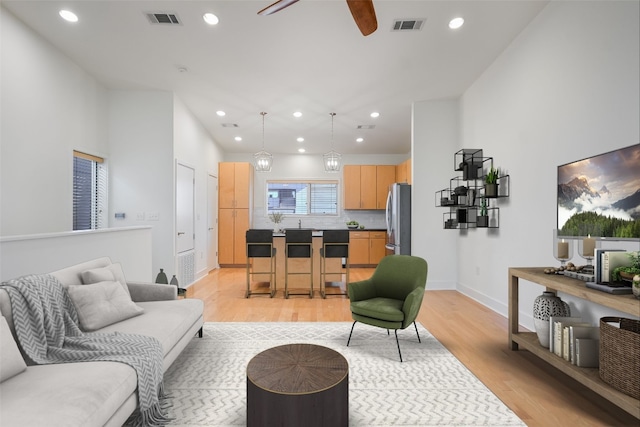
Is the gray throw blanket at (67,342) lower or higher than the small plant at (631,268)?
lower

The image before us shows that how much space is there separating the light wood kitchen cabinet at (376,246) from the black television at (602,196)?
5052 millimetres

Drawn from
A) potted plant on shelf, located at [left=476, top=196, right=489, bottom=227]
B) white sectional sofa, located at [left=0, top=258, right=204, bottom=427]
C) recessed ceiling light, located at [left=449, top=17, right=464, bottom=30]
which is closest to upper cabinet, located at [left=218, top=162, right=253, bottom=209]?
potted plant on shelf, located at [left=476, top=196, right=489, bottom=227]

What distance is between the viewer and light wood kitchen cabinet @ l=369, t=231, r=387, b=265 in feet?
26.0

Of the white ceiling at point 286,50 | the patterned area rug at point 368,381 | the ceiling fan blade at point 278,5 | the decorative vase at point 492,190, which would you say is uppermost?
the white ceiling at point 286,50

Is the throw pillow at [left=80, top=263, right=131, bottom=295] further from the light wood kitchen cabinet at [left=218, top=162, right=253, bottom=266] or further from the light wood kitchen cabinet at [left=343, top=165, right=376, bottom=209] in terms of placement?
the light wood kitchen cabinet at [left=343, top=165, right=376, bottom=209]

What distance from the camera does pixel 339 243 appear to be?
513 centimetres

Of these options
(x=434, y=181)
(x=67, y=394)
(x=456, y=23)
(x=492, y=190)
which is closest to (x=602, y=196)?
(x=492, y=190)

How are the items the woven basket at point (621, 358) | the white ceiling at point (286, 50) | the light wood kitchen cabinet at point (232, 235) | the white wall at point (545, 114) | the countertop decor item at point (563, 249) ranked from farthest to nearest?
the light wood kitchen cabinet at point (232, 235) → the white ceiling at point (286, 50) → the countertop decor item at point (563, 249) → the white wall at point (545, 114) → the woven basket at point (621, 358)

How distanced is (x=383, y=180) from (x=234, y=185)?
145 inches

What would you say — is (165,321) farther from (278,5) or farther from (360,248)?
(360,248)

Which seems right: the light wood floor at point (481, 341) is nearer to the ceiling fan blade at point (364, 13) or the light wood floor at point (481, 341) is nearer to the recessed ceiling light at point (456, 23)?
the ceiling fan blade at point (364, 13)

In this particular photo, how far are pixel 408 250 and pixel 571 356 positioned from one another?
351 cm

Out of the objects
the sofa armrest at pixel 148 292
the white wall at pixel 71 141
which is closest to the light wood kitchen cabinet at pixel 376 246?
the white wall at pixel 71 141

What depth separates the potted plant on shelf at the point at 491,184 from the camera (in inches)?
153
